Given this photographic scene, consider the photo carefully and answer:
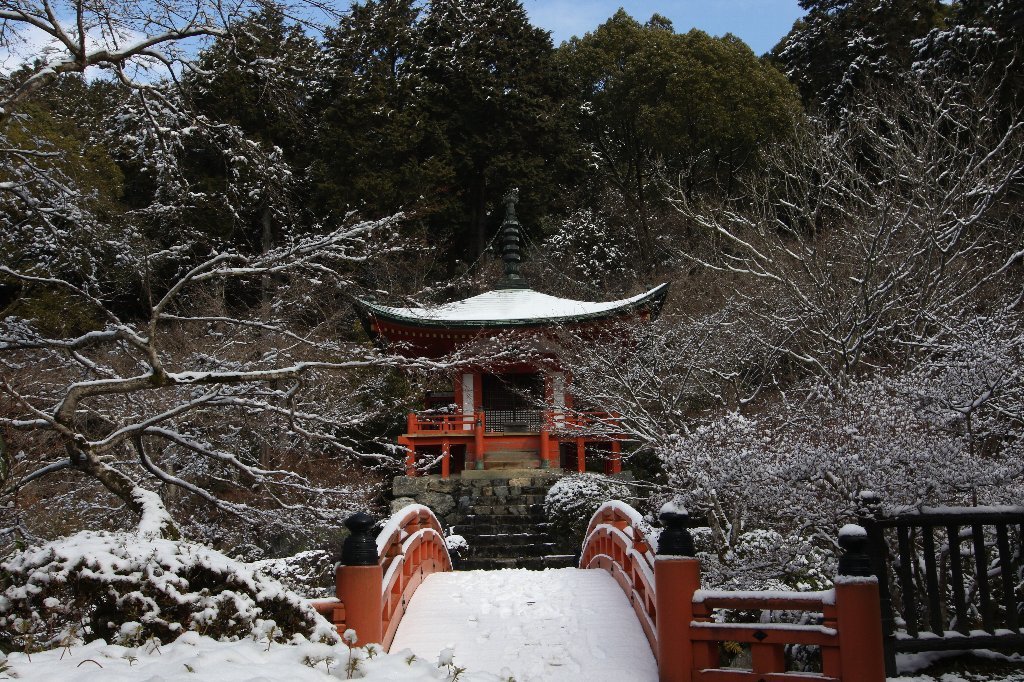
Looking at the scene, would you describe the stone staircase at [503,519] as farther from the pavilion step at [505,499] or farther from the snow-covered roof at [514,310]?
the snow-covered roof at [514,310]

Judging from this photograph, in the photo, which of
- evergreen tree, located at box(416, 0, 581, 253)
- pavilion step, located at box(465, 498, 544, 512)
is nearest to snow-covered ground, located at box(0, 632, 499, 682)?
pavilion step, located at box(465, 498, 544, 512)

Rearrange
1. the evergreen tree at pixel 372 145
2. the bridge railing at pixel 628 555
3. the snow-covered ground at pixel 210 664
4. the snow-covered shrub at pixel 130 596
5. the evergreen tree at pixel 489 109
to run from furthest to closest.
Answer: the evergreen tree at pixel 489 109, the evergreen tree at pixel 372 145, the bridge railing at pixel 628 555, the snow-covered shrub at pixel 130 596, the snow-covered ground at pixel 210 664

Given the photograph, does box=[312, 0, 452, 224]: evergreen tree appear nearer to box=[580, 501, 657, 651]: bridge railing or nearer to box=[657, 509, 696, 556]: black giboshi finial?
box=[580, 501, 657, 651]: bridge railing

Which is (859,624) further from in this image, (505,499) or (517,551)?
(505,499)

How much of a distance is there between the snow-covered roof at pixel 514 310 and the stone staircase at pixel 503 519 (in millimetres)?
3232

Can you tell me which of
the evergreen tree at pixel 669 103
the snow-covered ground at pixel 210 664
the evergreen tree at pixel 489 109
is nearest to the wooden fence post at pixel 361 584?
the snow-covered ground at pixel 210 664

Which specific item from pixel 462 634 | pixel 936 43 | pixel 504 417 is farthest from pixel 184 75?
pixel 936 43

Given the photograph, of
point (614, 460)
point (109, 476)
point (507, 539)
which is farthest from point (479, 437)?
point (109, 476)

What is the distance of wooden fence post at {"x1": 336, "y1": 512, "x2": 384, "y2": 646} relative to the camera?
17.2 feet

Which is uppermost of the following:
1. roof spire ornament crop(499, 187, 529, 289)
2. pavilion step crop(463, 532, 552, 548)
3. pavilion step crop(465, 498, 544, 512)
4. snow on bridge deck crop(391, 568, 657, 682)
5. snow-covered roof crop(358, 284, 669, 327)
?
roof spire ornament crop(499, 187, 529, 289)

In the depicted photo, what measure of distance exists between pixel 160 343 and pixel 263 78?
9462 mm

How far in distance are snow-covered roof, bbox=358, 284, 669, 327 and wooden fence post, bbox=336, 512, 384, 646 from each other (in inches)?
391

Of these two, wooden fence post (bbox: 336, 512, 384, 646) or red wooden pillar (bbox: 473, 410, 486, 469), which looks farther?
red wooden pillar (bbox: 473, 410, 486, 469)

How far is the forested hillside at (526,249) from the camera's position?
594 centimetres
